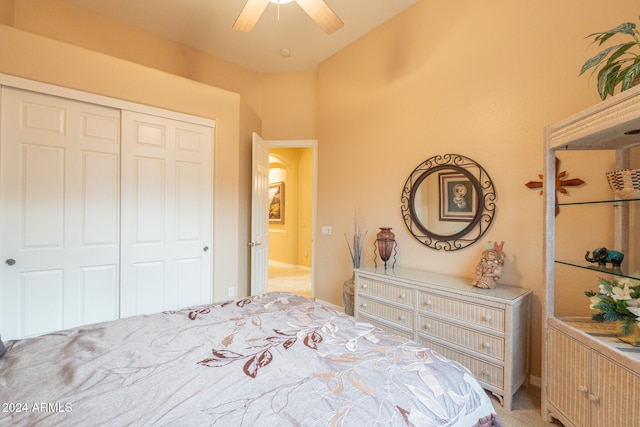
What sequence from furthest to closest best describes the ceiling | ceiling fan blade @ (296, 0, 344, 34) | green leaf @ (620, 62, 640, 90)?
the ceiling → ceiling fan blade @ (296, 0, 344, 34) → green leaf @ (620, 62, 640, 90)

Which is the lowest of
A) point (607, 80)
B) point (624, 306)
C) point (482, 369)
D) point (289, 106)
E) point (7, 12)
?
point (482, 369)

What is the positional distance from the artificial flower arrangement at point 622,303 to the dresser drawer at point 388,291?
1131mm

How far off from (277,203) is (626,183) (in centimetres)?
616

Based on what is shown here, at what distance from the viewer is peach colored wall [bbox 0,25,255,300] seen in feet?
7.22

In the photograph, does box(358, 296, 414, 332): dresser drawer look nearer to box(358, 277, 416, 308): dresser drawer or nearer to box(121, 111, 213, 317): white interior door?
box(358, 277, 416, 308): dresser drawer

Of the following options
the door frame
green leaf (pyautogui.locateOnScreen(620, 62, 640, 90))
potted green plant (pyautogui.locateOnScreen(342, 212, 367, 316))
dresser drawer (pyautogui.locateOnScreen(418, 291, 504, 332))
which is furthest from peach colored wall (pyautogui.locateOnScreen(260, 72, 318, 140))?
green leaf (pyautogui.locateOnScreen(620, 62, 640, 90))

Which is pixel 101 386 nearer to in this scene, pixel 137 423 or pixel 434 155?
pixel 137 423

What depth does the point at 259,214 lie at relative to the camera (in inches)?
143

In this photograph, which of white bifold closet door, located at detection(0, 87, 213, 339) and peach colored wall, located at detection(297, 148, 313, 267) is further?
peach colored wall, located at detection(297, 148, 313, 267)

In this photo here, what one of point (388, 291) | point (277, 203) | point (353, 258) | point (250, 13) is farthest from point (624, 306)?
→ point (277, 203)

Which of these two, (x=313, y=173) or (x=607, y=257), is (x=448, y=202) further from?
(x=313, y=173)

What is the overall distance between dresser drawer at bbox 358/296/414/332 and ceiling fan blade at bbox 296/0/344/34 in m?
2.37

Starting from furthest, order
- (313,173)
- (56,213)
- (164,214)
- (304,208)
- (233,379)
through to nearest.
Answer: (304,208) → (313,173) → (164,214) → (56,213) → (233,379)

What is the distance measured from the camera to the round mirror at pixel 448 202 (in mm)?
2326
